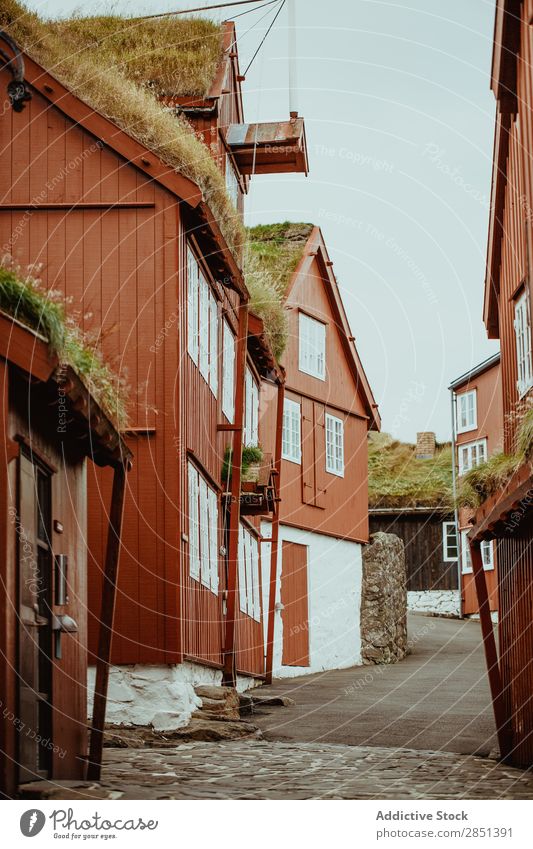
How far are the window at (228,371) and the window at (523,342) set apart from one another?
5005 mm

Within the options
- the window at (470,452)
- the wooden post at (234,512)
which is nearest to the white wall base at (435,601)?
the window at (470,452)

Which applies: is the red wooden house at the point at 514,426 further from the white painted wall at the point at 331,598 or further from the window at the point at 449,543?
the window at the point at 449,543

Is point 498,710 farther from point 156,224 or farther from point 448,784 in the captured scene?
point 156,224

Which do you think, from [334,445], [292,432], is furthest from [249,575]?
[334,445]

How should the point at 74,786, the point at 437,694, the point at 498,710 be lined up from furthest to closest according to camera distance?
the point at 437,694
the point at 498,710
the point at 74,786

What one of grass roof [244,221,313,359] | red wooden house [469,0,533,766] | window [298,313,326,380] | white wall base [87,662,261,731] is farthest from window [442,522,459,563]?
white wall base [87,662,261,731]

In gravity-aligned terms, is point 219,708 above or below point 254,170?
below

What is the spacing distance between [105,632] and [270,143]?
12.0 meters

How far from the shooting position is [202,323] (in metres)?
15.8

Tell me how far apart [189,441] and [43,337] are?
6911 millimetres

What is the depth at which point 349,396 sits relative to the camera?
2839 cm

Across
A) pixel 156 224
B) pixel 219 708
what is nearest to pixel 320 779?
pixel 219 708

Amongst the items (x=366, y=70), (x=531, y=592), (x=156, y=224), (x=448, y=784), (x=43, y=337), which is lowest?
(x=448, y=784)

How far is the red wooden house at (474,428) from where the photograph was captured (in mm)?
33688
